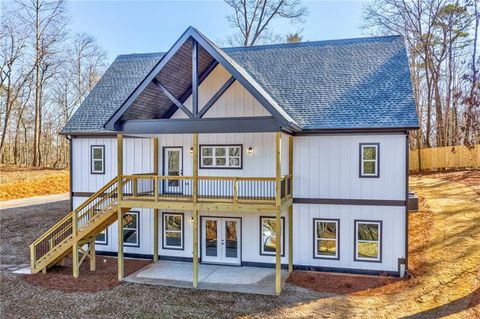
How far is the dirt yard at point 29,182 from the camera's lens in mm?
24953

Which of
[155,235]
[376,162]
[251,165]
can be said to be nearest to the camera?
[376,162]

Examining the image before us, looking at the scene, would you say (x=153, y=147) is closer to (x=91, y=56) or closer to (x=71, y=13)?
(x=71, y=13)

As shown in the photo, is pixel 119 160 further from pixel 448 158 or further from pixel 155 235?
pixel 448 158

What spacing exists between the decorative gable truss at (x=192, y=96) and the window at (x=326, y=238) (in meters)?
3.67

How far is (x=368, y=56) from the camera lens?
15.3 meters

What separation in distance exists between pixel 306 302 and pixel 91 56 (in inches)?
1545

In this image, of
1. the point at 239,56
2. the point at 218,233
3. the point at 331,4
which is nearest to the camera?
the point at 218,233

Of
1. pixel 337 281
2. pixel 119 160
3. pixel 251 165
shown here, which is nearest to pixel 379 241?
pixel 337 281

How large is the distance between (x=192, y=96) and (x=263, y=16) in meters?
21.5

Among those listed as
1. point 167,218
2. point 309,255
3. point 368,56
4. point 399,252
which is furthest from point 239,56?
point 399,252

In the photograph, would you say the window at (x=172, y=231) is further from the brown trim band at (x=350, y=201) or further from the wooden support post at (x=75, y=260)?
the brown trim band at (x=350, y=201)

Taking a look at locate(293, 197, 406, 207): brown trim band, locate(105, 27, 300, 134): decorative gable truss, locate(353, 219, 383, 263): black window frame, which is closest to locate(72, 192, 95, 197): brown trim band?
locate(105, 27, 300, 134): decorative gable truss

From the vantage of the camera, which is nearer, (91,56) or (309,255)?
(309,255)

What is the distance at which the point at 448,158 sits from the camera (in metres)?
31.4
